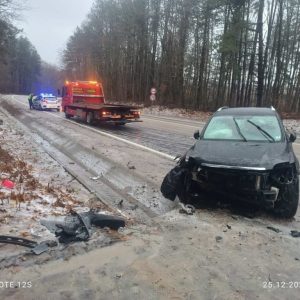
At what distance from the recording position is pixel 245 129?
7305 millimetres

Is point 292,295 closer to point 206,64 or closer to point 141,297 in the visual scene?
point 141,297

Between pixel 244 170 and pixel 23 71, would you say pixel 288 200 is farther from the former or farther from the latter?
pixel 23 71

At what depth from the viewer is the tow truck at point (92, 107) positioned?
1988 centimetres

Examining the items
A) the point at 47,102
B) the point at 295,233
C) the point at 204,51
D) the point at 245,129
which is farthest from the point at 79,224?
the point at 204,51

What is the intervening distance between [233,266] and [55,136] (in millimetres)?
13017

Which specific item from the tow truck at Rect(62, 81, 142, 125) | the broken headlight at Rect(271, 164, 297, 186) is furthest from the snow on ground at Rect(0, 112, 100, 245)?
the tow truck at Rect(62, 81, 142, 125)

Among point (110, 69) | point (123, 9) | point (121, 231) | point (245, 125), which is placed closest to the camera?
point (121, 231)

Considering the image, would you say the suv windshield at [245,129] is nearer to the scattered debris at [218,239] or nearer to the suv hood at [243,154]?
the suv hood at [243,154]

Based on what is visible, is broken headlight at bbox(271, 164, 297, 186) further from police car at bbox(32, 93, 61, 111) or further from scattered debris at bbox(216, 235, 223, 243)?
police car at bbox(32, 93, 61, 111)

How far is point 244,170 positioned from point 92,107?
15.9 meters

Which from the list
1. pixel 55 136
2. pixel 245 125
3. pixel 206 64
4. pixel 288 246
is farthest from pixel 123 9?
pixel 288 246

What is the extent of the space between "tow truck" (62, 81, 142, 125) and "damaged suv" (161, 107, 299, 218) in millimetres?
13002

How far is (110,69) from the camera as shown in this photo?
5784cm

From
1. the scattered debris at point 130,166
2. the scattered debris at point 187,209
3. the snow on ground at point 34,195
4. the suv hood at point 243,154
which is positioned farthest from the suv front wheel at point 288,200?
the scattered debris at point 130,166
